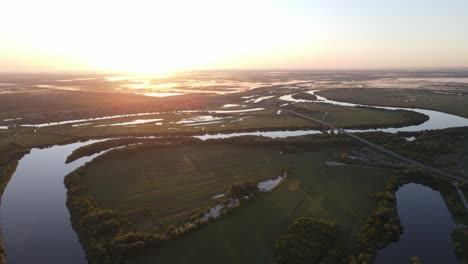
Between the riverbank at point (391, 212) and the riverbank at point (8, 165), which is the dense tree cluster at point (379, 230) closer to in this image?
the riverbank at point (391, 212)

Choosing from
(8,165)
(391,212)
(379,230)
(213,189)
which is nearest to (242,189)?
(213,189)

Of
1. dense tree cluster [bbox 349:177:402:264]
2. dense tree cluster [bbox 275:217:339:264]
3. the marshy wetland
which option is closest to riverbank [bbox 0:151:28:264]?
the marshy wetland

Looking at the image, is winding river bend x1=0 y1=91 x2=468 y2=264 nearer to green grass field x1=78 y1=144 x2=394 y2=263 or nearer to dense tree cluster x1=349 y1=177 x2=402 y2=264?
dense tree cluster x1=349 y1=177 x2=402 y2=264

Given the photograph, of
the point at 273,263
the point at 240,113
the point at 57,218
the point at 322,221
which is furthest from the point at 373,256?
the point at 240,113

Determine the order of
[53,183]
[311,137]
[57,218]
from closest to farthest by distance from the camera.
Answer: [57,218] < [53,183] < [311,137]

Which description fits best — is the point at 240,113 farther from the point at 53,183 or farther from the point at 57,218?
the point at 57,218

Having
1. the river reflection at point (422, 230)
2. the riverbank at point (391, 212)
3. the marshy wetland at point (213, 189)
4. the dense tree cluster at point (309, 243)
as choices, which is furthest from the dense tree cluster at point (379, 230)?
the dense tree cluster at point (309, 243)
